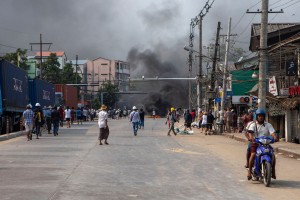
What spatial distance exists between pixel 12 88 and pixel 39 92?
32.5ft

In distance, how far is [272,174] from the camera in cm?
1193

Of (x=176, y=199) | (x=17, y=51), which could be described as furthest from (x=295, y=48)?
(x=17, y=51)

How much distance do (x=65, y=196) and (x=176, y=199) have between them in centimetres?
195

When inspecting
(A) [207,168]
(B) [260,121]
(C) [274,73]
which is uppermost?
(C) [274,73]

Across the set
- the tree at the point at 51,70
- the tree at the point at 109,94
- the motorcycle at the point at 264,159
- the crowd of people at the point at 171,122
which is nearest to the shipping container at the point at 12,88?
the crowd of people at the point at 171,122

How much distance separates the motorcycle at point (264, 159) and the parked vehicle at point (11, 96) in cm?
2098

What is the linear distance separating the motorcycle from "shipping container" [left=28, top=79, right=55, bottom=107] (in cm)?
3107

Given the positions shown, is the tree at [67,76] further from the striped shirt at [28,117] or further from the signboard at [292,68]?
the signboard at [292,68]

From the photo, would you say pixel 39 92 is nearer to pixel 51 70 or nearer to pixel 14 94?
pixel 14 94

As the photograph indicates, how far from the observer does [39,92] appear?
43.2 m

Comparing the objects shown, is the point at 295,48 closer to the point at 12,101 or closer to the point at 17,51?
the point at 12,101

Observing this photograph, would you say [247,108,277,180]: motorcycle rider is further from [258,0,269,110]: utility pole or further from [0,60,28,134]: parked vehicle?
[0,60,28,134]: parked vehicle

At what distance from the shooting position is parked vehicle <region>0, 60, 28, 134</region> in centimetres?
3120

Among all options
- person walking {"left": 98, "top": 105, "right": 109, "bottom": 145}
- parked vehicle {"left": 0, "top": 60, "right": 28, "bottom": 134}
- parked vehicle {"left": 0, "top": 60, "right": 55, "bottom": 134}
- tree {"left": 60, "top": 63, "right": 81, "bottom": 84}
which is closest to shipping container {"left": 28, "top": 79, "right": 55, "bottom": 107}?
parked vehicle {"left": 0, "top": 60, "right": 55, "bottom": 134}
